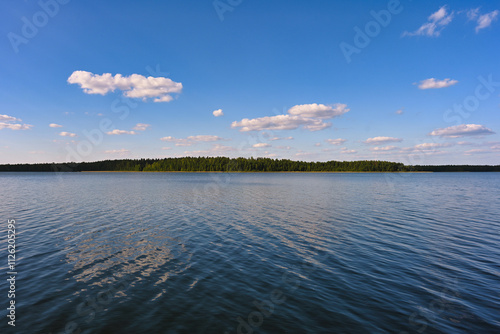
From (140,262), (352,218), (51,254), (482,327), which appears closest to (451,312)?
(482,327)

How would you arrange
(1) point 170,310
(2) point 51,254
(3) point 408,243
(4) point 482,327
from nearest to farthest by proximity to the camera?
(4) point 482,327 → (1) point 170,310 → (2) point 51,254 → (3) point 408,243

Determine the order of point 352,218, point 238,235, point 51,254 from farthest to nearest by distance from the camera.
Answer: point 352,218 → point 238,235 → point 51,254

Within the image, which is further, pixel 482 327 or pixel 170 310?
pixel 170 310

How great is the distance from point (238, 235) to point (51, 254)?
15451mm

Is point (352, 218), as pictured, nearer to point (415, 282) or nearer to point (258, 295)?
point (415, 282)

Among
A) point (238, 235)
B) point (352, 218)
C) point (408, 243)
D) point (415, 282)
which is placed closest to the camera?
point (415, 282)

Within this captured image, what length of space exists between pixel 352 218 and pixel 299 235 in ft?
40.6

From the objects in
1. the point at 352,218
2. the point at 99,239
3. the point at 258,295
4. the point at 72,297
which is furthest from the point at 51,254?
the point at 352,218

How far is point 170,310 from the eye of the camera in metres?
11.2

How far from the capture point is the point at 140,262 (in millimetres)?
17266

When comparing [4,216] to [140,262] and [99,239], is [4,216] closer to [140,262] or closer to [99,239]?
[99,239]

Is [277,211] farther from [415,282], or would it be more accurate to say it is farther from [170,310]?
[170,310]

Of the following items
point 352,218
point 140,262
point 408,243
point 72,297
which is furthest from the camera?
point 352,218

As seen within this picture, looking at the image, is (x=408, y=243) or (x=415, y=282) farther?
(x=408, y=243)
